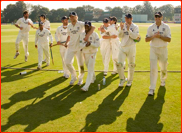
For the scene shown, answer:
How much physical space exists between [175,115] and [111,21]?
5.44m

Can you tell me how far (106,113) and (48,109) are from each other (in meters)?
1.67

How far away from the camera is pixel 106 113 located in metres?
6.27

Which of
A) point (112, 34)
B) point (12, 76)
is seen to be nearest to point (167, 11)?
point (112, 34)

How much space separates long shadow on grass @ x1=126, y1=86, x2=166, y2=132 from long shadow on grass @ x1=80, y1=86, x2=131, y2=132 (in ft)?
1.71

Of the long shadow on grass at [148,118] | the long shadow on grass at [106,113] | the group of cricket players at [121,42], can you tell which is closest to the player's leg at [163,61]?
the group of cricket players at [121,42]

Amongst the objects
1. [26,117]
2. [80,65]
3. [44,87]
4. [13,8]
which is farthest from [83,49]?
[13,8]

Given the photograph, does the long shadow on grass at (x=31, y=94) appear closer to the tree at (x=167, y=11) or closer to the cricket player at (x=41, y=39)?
the cricket player at (x=41, y=39)

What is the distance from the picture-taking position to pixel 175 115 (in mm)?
6074

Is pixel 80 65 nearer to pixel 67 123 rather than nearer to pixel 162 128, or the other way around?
pixel 67 123

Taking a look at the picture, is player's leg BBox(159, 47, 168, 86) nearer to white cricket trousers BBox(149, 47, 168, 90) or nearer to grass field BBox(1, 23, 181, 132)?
white cricket trousers BBox(149, 47, 168, 90)

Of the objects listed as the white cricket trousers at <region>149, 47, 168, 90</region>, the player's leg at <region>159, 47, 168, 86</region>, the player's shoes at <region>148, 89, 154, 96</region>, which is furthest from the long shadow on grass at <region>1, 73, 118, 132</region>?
the player's leg at <region>159, 47, 168, 86</region>

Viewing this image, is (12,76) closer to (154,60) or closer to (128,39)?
(128,39)

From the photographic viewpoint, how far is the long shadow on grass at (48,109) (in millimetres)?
5849

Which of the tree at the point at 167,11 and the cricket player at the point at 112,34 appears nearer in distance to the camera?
the cricket player at the point at 112,34
